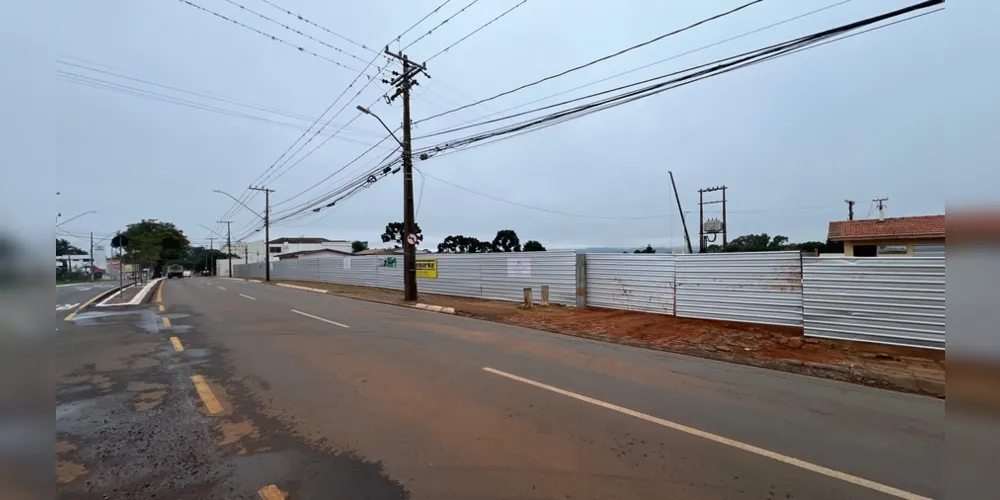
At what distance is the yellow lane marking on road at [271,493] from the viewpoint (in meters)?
3.21

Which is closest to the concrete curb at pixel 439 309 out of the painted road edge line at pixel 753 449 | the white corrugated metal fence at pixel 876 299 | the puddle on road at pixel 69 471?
the painted road edge line at pixel 753 449

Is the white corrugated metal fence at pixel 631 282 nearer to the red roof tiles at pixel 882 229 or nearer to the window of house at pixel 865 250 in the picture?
the red roof tiles at pixel 882 229

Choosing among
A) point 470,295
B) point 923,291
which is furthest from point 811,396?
point 470,295

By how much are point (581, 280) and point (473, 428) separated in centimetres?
1215

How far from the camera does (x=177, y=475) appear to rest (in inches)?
141

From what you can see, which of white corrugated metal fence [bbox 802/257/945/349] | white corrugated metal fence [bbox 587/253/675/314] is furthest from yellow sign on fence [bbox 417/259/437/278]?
white corrugated metal fence [bbox 802/257/945/349]

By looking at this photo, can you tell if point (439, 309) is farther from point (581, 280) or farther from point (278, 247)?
point (278, 247)

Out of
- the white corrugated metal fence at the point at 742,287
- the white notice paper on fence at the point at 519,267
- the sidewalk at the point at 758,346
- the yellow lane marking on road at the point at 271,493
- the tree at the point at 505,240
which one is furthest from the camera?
the tree at the point at 505,240

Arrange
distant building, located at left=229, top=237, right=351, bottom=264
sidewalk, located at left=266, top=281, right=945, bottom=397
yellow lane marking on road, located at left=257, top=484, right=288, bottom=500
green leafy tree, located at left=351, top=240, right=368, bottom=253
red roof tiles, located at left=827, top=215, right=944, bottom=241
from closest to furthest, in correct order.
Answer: yellow lane marking on road, located at left=257, top=484, right=288, bottom=500
sidewalk, located at left=266, top=281, right=945, bottom=397
red roof tiles, located at left=827, top=215, right=944, bottom=241
distant building, located at left=229, top=237, right=351, bottom=264
green leafy tree, located at left=351, top=240, right=368, bottom=253

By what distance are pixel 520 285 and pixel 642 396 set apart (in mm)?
13067

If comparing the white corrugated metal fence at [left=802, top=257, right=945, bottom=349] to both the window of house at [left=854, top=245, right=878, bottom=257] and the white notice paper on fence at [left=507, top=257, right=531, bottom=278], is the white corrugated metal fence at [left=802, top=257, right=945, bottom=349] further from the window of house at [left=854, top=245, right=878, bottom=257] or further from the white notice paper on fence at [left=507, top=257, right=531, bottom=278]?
the window of house at [left=854, top=245, right=878, bottom=257]

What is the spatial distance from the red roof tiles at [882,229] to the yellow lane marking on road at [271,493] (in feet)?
96.9

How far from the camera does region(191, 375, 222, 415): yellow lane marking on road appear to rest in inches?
204

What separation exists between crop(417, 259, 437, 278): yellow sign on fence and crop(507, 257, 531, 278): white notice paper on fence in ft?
19.4
